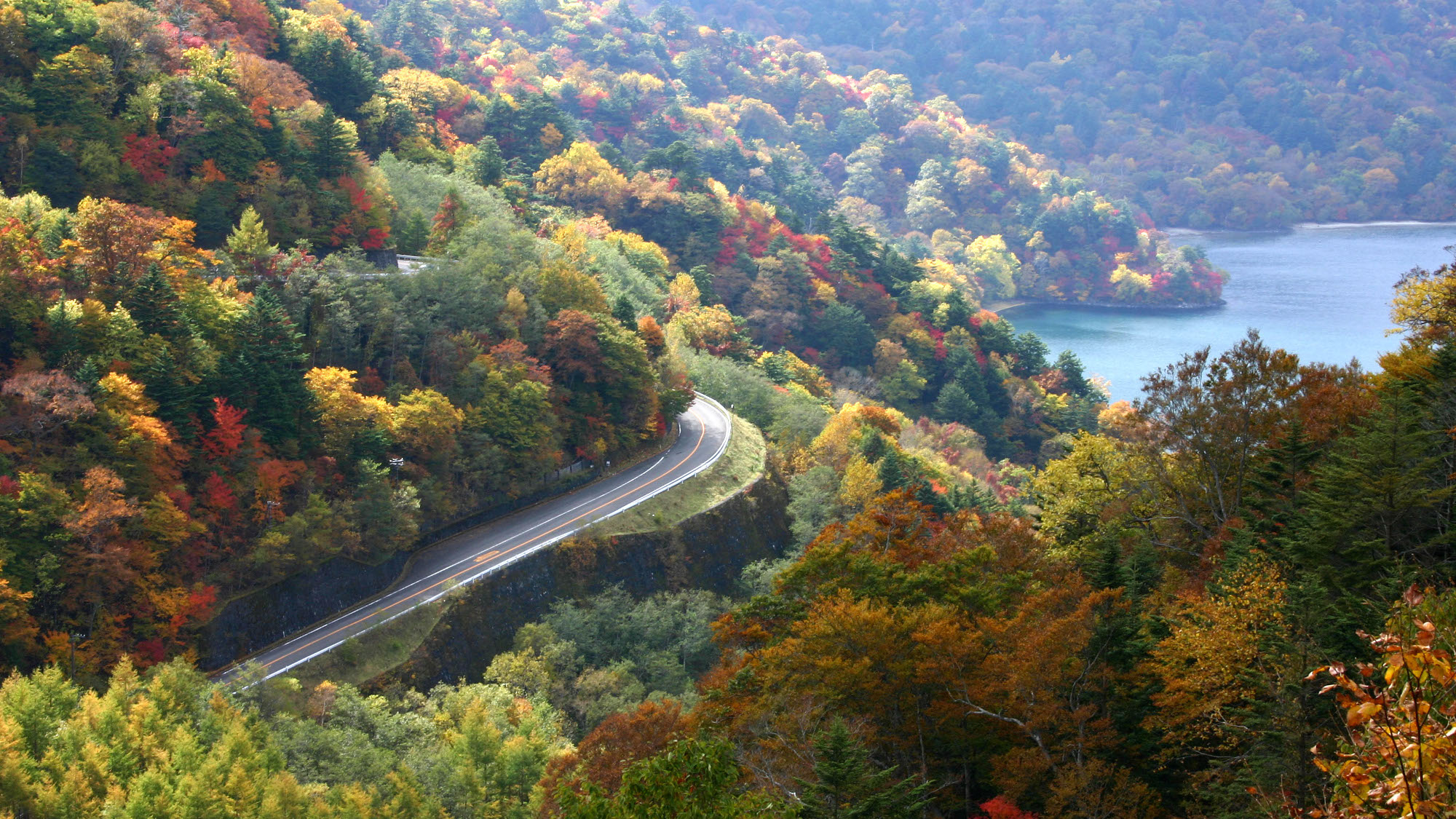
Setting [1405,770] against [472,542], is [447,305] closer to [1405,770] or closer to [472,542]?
[472,542]

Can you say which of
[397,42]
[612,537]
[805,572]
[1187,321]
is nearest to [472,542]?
[612,537]

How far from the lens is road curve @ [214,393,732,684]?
36938 mm

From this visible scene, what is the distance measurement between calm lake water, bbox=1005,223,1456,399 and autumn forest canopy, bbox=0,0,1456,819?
47497 millimetres

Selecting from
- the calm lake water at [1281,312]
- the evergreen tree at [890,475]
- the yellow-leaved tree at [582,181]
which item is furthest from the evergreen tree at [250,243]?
the calm lake water at [1281,312]

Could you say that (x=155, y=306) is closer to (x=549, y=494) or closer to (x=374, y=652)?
(x=374, y=652)

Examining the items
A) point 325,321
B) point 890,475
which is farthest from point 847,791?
point 890,475

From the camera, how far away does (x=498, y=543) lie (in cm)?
4425

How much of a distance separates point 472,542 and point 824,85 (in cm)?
14486

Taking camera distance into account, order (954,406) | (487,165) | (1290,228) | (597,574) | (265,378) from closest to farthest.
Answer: (265,378), (597,574), (487,165), (954,406), (1290,228)

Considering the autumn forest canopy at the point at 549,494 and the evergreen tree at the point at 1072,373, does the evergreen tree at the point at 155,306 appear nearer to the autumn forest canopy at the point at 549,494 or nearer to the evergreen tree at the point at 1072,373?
the autumn forest canopy at the point at 549,494

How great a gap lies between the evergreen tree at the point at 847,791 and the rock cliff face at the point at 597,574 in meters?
22.0

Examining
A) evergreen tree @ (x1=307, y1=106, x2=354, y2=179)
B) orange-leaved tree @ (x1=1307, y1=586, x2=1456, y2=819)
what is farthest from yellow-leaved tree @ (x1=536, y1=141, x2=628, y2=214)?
orange-leaved tree @ (x1=1307, y1=586, x2=1456, y2=819)

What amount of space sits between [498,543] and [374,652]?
8001mm

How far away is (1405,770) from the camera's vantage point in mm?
6664
